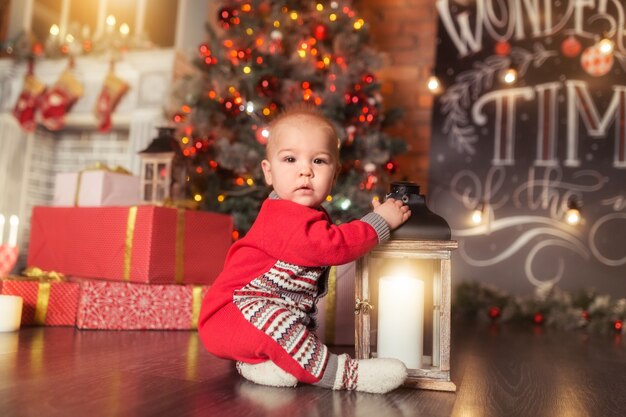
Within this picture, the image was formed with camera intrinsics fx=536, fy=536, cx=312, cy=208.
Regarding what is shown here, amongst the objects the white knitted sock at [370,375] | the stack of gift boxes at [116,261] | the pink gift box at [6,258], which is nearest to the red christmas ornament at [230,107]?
the stack of gift boxes at [116,261]

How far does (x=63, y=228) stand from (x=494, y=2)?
108 inches

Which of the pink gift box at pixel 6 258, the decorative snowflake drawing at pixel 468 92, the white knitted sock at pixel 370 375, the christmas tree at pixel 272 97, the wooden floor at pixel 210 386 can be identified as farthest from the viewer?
the decorative snowflake drawing at pixel 468 92

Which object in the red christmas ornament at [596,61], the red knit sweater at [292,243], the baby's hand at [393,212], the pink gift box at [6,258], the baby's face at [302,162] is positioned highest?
the red christmas ornament at [596,61]

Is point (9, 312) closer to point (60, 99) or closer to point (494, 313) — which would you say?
point (494, 313)

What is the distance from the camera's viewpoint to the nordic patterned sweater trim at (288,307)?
1.15 meters

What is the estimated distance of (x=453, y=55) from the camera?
334 centimetres

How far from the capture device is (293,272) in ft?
4.04

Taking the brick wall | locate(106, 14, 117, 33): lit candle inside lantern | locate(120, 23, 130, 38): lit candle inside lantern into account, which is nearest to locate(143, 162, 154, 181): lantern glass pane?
the brick wall

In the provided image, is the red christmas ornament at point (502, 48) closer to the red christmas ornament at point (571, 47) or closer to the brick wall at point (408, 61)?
the red christmas ornament at point (571, 47)

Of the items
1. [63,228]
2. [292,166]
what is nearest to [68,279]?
[63,228]

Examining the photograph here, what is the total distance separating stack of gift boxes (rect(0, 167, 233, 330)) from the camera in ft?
6.25

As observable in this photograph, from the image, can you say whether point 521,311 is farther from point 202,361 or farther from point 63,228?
point 63,228

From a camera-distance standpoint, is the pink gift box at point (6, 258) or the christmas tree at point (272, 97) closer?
the pink gift box at point (6, 258)

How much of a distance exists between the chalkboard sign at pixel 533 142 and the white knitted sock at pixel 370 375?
2118 millimetres
